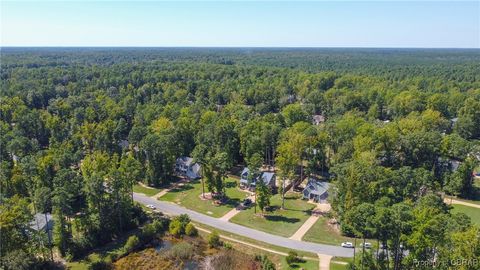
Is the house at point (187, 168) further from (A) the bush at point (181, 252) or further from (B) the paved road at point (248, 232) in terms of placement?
(A) the bush at point (181, 252)

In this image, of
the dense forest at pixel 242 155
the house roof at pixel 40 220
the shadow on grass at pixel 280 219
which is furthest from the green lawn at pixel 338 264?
the house roof at pixel 40 220

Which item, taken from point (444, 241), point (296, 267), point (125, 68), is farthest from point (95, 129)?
point (125, 68)

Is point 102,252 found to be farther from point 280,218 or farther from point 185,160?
point 185,160

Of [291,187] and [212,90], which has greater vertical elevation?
[212,90]

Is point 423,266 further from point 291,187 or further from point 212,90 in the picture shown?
point 212,90

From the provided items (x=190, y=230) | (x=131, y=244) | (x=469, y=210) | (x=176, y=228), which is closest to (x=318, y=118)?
(x=469, y=210)
